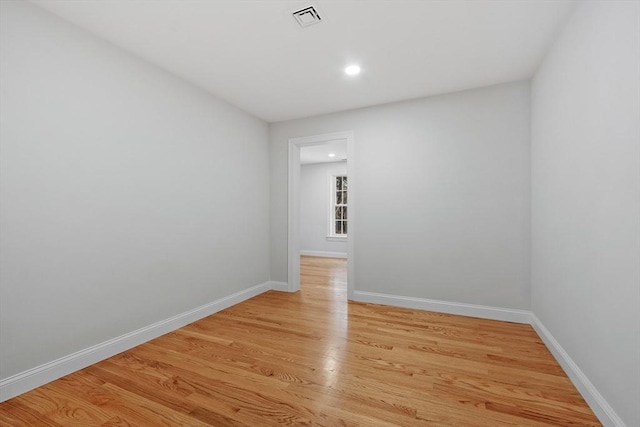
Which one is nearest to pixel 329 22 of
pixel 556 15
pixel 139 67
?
pixel 556 15

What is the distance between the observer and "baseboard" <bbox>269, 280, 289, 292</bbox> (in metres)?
4.24

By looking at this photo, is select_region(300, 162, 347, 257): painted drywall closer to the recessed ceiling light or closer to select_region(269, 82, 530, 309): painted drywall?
select_region(269, 82, 530, 309): painted drywall

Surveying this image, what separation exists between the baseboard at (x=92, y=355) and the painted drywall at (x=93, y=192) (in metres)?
0.05

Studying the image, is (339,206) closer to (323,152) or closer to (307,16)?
(323,152)

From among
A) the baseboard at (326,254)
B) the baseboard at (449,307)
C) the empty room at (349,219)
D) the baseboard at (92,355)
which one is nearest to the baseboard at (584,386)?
the empty room at (349,219)

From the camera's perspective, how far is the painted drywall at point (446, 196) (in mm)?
2984

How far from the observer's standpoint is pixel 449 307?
326 centimetres

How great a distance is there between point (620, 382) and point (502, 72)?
8.74 feet

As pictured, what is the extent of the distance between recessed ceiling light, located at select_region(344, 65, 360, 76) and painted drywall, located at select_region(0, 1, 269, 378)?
163 cm

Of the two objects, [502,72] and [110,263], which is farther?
[502,72]

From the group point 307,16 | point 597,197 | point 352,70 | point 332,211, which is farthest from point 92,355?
point 332,211

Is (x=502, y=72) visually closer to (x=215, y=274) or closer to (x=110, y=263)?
(x=215, y=274)

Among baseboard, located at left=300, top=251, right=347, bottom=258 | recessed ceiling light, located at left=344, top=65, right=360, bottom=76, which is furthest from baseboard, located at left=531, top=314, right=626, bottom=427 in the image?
baseboard, located at left=300, top=251, right=347, bottom=258

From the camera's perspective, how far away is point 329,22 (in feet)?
6.80
